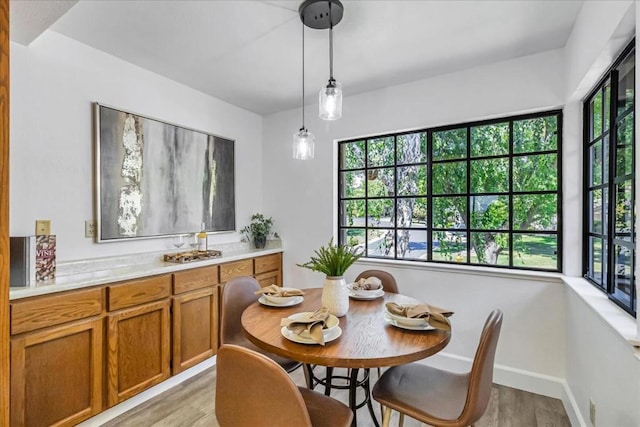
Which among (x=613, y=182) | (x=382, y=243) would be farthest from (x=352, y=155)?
(x=613, y=182)

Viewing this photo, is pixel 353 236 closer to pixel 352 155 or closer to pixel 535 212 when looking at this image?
pixel 352 155

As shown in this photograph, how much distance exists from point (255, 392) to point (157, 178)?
2.18 meters

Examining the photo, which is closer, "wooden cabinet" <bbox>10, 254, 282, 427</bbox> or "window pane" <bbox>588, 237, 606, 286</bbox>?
"wooden cabinet" <bbox>10, 254, 282, 427</bbox>

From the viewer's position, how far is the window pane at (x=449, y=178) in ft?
8.97

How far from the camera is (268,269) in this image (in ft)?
11.1

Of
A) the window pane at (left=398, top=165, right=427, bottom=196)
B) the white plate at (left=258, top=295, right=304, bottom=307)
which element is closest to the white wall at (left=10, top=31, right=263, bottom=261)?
the white plate at (left=258, top=295, right=304, bottom=307)

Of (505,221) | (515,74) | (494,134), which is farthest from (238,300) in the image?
(515,74)

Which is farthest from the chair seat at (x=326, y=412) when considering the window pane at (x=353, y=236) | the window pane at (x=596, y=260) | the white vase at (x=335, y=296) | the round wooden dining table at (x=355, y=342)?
the window pane at (x=353, y=236)

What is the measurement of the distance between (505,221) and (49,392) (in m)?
3.27

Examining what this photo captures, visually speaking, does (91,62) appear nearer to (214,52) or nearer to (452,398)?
(214,52)

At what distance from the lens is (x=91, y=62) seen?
2.27 metres

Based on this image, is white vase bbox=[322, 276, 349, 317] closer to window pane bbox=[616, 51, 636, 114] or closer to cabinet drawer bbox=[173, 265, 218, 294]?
cabinet drawer bbox=[173, 265, 218, 294]

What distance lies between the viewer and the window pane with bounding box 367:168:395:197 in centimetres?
311

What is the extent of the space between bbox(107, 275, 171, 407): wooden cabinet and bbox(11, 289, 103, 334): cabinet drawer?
107mm
